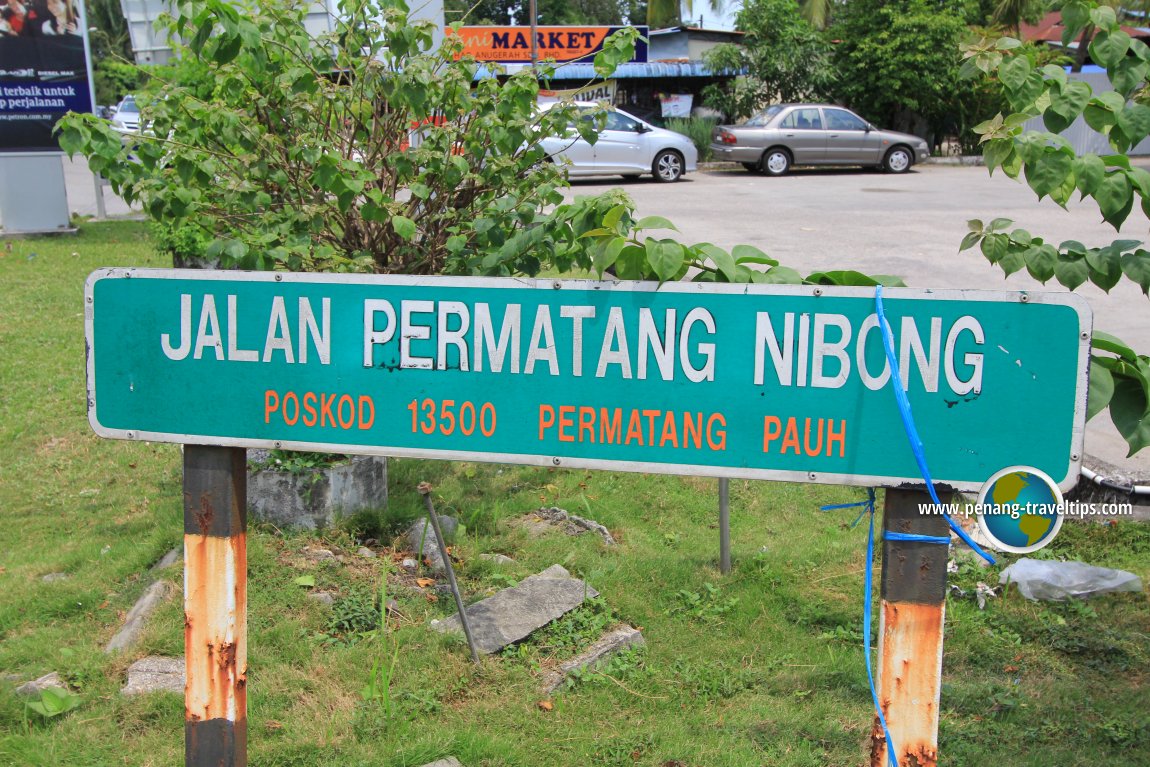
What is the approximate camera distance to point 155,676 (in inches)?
141

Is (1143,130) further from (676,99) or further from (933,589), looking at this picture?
(676,99)

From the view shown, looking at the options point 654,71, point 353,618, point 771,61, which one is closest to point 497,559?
point 353,618

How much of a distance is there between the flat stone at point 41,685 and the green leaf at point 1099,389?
3.19 meters

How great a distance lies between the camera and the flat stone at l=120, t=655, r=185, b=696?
11.5 feet

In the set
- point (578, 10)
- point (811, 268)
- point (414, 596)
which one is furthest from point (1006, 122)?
point (578, 10)

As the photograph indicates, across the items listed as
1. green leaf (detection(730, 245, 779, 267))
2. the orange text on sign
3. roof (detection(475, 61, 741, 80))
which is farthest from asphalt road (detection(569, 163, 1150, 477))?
roof (detection(475, 61, 741, 80))

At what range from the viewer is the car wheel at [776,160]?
21.4m

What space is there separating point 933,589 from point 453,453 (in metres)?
0.95

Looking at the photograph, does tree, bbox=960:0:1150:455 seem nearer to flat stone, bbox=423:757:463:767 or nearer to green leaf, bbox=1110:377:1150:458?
green leaf, bbox=1110:377:1150:458

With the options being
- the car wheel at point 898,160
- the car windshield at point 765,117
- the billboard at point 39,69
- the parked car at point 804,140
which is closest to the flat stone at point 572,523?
the billboard at point 39,69

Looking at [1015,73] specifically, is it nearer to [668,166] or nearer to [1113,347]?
[1113,347]

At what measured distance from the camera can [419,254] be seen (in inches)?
159

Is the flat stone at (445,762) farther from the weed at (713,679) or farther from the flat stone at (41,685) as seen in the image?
the flat stone at (41,685)

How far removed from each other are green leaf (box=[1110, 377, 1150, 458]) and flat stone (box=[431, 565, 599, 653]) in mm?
2152
